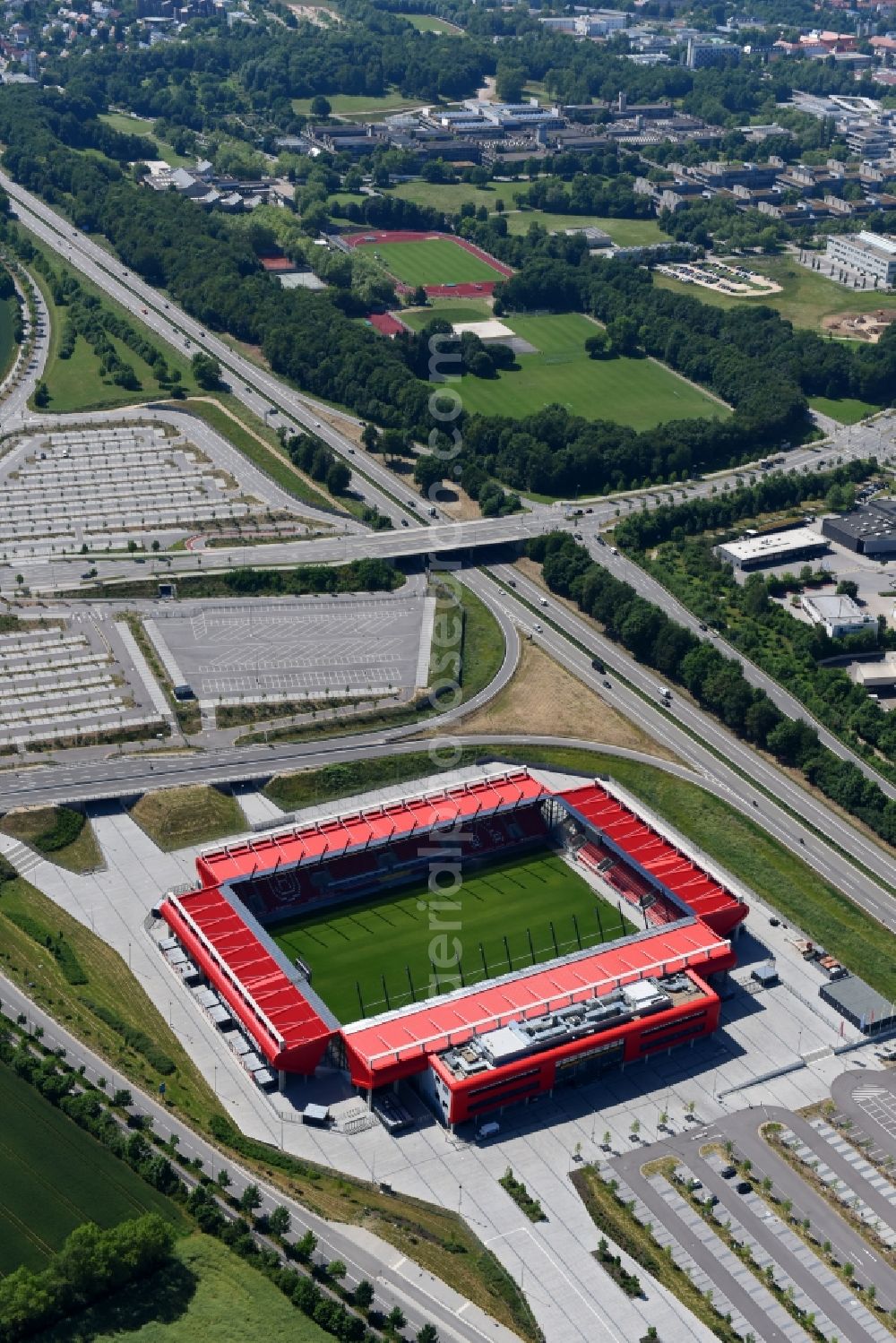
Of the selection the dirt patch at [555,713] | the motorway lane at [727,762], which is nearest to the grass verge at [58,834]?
the dirt patch at [555,713]

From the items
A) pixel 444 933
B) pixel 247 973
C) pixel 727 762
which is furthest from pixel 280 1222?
pixel 727 762

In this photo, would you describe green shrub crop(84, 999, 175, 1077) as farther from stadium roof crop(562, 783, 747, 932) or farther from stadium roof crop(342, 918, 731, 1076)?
stadium roof crop(562, 783, 747, 932)

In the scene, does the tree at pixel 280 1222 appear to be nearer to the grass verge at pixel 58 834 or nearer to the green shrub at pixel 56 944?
the green shrub at pixel 56 944

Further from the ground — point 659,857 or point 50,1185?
point 659,857

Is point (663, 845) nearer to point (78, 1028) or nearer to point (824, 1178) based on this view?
point (824, 1178)

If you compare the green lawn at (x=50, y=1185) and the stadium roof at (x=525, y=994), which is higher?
the stadium roof at (x=525, y=994)

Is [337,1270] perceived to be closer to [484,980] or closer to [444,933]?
[484,980]

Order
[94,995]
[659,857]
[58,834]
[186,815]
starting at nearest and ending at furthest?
[94,995] → [659,857] → [58,834] → [186,815]
